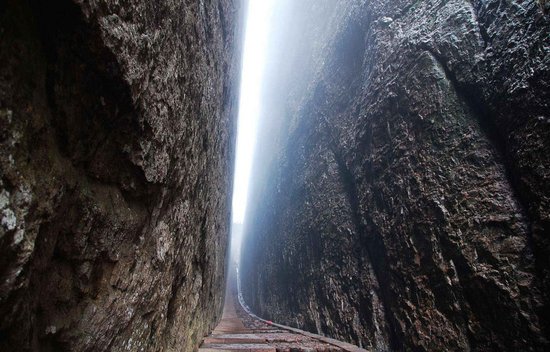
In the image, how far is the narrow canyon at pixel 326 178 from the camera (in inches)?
43.6

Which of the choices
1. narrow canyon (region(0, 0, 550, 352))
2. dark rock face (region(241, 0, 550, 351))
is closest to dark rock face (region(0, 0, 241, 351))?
narrow canyon (region(0, 0, 550, 352))

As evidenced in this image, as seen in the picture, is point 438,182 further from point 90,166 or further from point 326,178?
point 90,166

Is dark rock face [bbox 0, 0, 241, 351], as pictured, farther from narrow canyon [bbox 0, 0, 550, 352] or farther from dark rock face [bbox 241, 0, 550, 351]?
dark rock face [bbox 241, 0, 550, 351]

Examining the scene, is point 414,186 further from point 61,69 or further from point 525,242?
point 61,69

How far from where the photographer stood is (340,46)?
6.92 m

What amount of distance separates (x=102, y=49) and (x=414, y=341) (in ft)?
13.0

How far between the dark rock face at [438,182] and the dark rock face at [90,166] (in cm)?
284

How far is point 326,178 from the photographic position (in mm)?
6562

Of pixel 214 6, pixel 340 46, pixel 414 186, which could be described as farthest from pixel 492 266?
pixel 340 46

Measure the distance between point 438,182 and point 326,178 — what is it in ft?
10.2

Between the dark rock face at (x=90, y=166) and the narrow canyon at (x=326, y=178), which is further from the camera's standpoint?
the narrow canyon at (x=326, y=178)

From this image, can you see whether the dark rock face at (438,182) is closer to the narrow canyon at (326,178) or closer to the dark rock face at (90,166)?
the narrow canyon at (326,178)

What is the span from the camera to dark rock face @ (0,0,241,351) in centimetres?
95

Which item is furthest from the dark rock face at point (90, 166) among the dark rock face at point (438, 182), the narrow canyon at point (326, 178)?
the dark rock face at point (438, 182)
